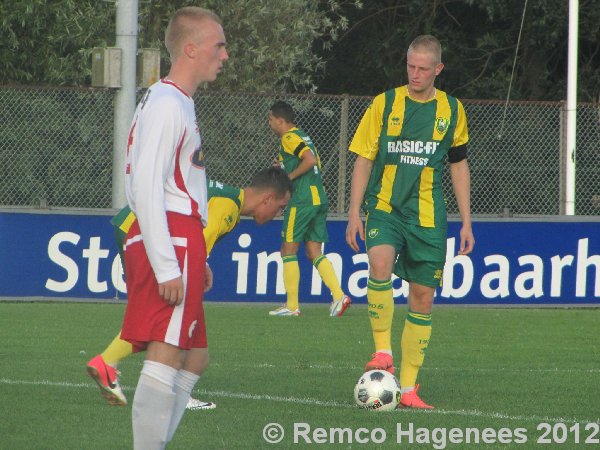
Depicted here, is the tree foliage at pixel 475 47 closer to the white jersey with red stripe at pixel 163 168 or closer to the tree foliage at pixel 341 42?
the tree foliage at pixel 341 42

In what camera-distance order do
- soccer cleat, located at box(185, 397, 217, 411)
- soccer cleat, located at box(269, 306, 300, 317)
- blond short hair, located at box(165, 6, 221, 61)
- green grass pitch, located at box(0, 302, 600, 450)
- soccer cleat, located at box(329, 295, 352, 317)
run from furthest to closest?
soccer cleat, located at box(269, 306, 300, 317) → soccer cleat, located at box(329, 295, 352, 317) → soccer cleat, located at box(185, 397, 217, 411) → green grass pitch, located at box(0, 302, 600, 450) → blond short hair, located at box(165, 6, 221, 61)

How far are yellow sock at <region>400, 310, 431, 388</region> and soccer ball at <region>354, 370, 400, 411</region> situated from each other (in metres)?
0.23

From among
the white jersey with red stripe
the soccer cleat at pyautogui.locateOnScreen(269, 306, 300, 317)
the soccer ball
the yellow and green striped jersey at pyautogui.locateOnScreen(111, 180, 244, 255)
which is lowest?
the soccer cleat at pyautogui.locateOnScreen(269, 306, 300, 317)

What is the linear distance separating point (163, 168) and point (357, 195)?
3.36 meters

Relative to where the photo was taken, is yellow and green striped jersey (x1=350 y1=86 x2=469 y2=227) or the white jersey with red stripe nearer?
the white jersey with red stripe

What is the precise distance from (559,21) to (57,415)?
1789 cm

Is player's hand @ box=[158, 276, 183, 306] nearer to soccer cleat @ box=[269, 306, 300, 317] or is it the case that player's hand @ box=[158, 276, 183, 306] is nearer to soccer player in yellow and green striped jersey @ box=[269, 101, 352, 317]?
soccer player in yellow and green striped jersey @ box=[269, 101, 352, 317]

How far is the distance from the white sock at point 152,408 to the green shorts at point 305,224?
8406mm

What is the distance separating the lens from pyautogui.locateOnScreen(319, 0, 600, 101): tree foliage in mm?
24062

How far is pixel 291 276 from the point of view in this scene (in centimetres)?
1370

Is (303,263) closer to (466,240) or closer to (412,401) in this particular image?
(466,240)

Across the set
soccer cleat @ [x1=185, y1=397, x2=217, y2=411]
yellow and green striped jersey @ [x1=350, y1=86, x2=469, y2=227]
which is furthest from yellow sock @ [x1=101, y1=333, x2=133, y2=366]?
yellow and green striped jersey @ [x1=350, y1=86, x2=469, y2=227]

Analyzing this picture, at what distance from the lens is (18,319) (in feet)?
41.8

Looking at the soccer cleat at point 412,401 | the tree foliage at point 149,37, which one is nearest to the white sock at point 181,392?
the soccer cleat at point 412,401
